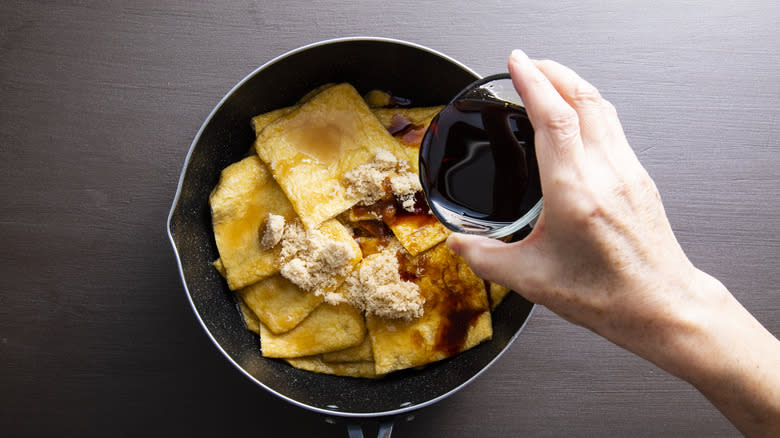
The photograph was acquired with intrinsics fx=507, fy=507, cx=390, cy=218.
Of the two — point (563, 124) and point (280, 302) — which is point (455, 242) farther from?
point (280, 302)

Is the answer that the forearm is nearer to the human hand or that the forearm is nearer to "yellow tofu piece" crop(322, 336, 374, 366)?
the human hand

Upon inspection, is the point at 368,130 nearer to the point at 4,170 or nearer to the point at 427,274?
the point at 427,274

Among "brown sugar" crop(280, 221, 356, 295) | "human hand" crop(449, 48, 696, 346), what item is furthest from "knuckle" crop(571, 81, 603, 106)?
"brown sugar" crop(280, 221, 356, 295)

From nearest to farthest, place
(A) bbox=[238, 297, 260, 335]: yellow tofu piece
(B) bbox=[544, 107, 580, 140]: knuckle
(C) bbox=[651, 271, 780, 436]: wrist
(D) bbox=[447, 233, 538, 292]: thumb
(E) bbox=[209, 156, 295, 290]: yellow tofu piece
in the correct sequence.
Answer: (B) bbox=[544, 107, 580, 140]: knuckle → (D) bbox=[447, 233, 538, 292]: thumb → (C) bbox=[651, 271, 780, 436]: wrist → (E) bbox=[209, 156, 295, 290]: yellow tofu piece → (A) bbox=[238, 297, 260, 335]: yellow tofu piece

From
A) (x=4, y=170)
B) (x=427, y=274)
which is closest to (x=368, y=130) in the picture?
(x=427, y=274)

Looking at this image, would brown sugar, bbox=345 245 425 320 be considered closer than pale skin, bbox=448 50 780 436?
No

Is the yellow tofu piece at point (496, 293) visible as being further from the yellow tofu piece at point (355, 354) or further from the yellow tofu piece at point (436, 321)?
the yellow tofu piece at point (355, 354)

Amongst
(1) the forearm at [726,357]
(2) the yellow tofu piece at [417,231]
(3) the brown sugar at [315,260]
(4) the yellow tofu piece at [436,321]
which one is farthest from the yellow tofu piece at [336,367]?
(1) the forearm at [726,357]
